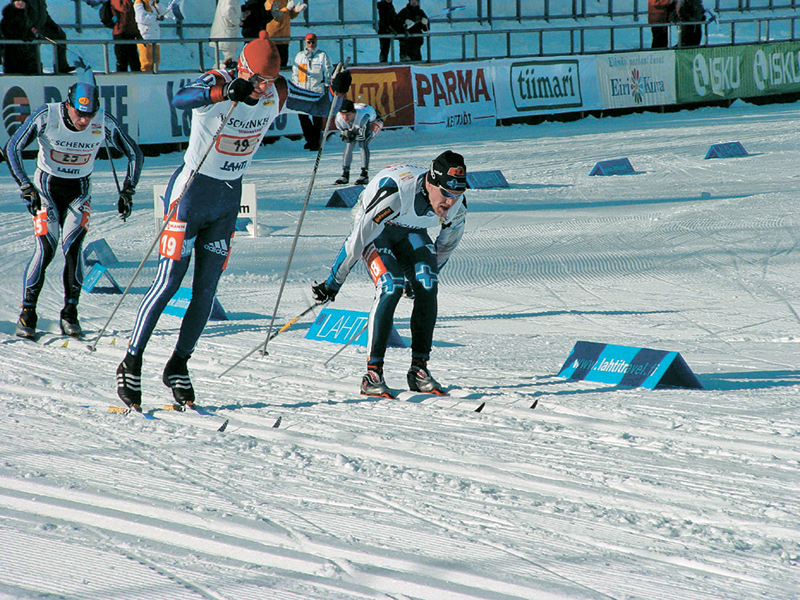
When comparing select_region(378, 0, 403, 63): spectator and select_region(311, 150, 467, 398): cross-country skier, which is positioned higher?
select_region(378, 0, 403, 63): spectator

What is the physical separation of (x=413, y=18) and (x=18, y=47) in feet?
27.9

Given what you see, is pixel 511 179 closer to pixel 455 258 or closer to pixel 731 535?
pixel 455 258

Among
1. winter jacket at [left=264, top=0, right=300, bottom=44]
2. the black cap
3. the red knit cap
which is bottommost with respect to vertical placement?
the black cap

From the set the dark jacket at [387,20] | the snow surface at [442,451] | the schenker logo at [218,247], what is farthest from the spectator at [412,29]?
the schenker logo at [218,247]

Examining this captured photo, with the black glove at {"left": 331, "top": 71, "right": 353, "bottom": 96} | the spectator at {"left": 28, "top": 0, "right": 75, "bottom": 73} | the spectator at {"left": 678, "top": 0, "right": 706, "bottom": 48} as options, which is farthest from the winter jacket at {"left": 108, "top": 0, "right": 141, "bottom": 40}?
the spectator at {"left": 678, "top": 0, "right": 706, "bottom": 48}

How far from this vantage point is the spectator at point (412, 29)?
1923 centimetres

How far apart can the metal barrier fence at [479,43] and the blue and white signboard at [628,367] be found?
930 centimetres

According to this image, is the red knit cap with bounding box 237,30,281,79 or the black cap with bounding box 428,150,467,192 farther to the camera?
the black cap with bounding box 428,150,467,192

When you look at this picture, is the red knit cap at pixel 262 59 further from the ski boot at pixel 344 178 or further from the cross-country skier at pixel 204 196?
the ski boot at pixel 344 178

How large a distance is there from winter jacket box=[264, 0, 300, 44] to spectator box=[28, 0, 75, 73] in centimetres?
369

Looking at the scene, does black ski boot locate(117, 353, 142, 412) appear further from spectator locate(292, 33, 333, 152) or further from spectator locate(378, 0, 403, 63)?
spectator locate(378, 0, 403, 63)

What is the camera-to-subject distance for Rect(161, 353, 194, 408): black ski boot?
491 cm

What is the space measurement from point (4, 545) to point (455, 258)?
271 inches

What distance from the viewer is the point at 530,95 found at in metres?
20.0
